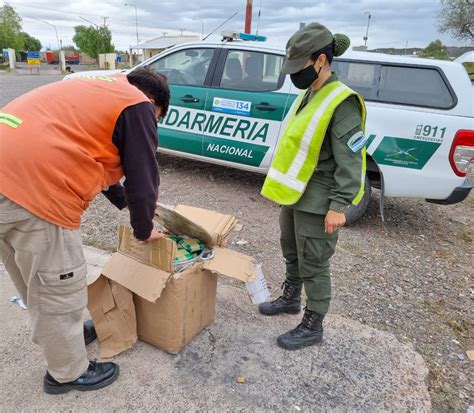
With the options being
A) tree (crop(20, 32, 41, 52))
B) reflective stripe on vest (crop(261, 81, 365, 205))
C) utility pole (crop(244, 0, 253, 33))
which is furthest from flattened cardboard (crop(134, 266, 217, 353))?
tree (crop(20, 32, 41, 52))

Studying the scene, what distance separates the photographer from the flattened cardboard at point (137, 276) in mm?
1978

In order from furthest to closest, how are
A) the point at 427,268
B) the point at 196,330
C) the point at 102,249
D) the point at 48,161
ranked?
the point at 427,268 → the point at 102,249 → the point at 196,330 → the point at 48,161

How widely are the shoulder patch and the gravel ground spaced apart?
1.39 m

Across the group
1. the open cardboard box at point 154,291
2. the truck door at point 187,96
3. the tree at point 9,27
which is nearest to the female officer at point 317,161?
the open cardboard box at point 154,291

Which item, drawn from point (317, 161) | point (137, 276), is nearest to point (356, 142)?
point (317, 161)

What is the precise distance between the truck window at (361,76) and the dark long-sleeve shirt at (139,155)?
322 cm

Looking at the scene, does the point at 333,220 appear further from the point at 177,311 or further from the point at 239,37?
the point at 239,37

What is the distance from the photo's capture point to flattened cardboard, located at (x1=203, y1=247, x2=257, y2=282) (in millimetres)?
2097

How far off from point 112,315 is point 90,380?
333 millimetres

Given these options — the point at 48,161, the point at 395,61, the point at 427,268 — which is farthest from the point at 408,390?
the point at 395,61

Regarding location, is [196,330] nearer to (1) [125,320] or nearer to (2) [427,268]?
(1) [125,320]

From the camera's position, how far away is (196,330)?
2391 millimetres

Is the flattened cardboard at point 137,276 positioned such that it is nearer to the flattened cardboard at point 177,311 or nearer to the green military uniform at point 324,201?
the flattened cardboard at point 177,311

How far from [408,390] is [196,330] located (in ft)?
4.00
